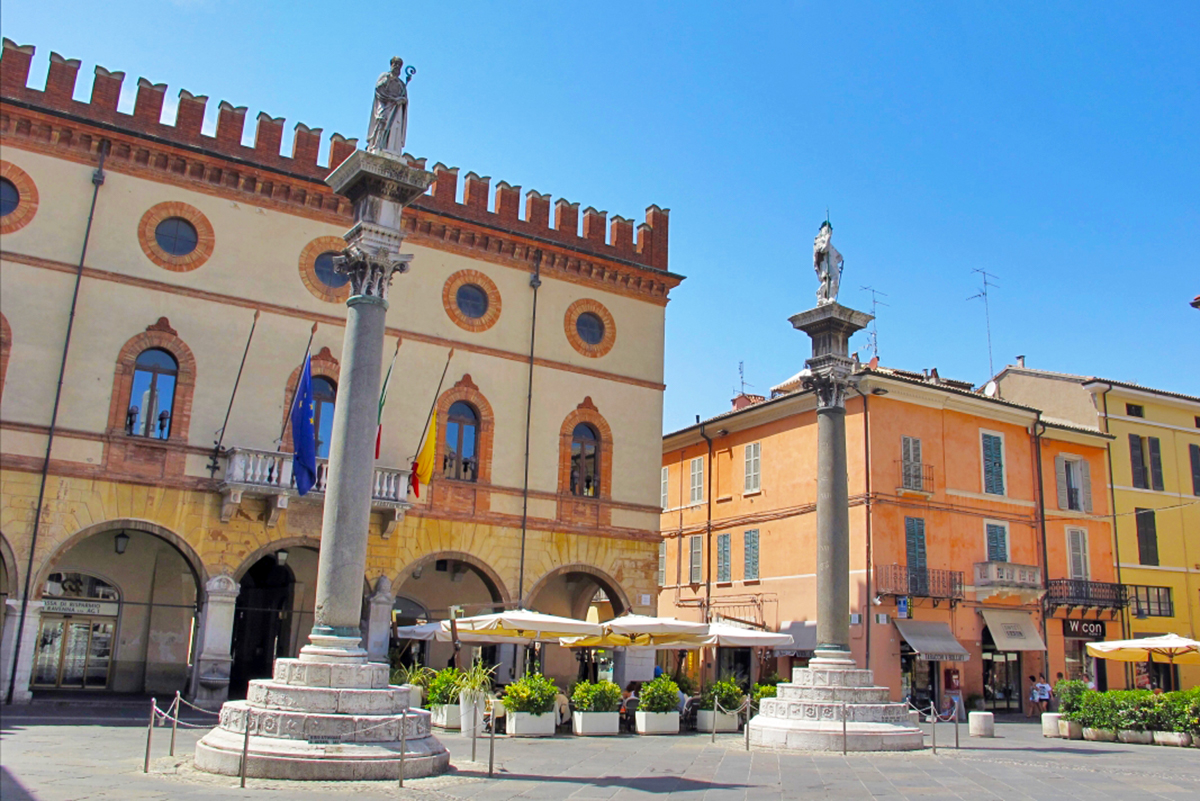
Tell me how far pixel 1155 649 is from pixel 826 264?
1244 cm

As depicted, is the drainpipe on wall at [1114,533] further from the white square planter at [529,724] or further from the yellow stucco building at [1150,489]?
the white square planter at [529,724]

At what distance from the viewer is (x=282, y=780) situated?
37.2 ft

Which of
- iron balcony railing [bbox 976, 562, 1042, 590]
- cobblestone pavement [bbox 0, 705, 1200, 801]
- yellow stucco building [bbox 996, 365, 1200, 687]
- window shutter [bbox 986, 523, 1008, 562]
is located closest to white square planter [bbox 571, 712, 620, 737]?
cobblestone pavement [bbox 0, 705, 1200, 801]

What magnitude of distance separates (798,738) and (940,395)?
Answer: 53.2 feet

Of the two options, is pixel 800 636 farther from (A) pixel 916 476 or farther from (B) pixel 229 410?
(B) pixel 229 410

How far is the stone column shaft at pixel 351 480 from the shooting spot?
13078mm

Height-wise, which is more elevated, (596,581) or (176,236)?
(176,236)

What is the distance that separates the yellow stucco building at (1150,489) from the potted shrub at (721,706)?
1832 cm

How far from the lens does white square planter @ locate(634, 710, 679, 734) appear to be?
20.2 m

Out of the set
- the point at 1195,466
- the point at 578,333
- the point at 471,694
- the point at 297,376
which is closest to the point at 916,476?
the point at 578,333

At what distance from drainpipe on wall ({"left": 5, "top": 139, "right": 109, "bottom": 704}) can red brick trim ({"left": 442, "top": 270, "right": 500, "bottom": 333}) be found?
779 centimetres

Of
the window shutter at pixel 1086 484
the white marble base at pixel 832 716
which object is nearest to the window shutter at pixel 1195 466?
the window shutter at pixel 1086 484

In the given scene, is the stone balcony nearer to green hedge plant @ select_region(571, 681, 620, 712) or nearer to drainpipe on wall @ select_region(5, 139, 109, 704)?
drainpipe on wall @ select_region(5, 139, 109, 704)

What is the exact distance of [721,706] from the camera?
20906 millimetres
